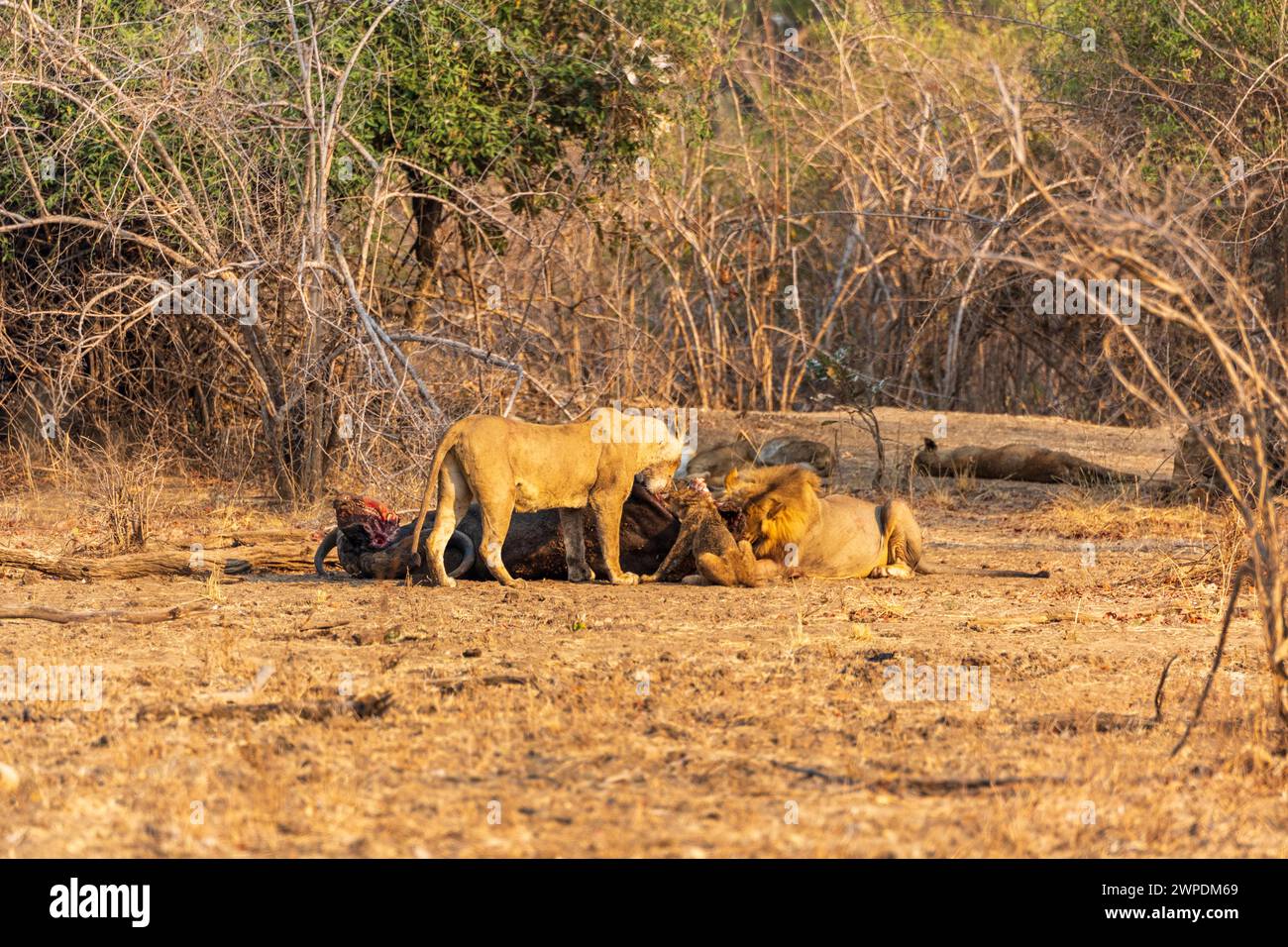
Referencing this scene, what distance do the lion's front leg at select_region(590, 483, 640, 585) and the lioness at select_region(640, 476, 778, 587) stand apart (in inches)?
7.1

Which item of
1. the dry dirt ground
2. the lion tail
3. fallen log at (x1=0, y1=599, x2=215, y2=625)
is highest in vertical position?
the lion tail

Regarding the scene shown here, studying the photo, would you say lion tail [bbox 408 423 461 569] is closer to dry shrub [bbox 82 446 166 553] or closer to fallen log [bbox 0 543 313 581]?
fallen log [bbox 0 543 313 581]

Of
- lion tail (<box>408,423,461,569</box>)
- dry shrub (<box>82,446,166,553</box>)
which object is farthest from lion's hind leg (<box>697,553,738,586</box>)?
dry shrub (<box>82,446,166,553</box>)

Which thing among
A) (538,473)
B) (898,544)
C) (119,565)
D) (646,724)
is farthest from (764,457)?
(646,724)

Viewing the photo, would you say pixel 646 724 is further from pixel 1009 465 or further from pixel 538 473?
pixel 1009 465

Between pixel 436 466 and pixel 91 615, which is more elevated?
pixel 436 466

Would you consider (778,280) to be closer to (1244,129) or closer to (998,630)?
(1244,129)

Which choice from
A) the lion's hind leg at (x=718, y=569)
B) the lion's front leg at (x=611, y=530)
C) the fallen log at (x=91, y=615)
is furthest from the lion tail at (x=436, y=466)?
the lion's hind leg at (x=718, y=569)

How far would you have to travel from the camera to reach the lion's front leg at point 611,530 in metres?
8.60

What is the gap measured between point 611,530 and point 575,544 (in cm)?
29

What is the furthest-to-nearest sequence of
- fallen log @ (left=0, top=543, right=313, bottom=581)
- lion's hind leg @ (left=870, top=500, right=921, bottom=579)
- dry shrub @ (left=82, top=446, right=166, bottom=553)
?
1. dry shrub @ (left=82, top=446, right=166, bottom=553)
2. lion's hind leg @ (left=870, top=500, right=921, bottom=579)
3. fallen log @ (left=0, top=543, right=313, bottom=581)

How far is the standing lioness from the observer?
A: 8.28 metres

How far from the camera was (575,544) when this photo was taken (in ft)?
29.3

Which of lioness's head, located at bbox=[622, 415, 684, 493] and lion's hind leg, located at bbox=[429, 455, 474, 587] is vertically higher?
lioness's head, located at bbox=[622, 415, 684, 493]
